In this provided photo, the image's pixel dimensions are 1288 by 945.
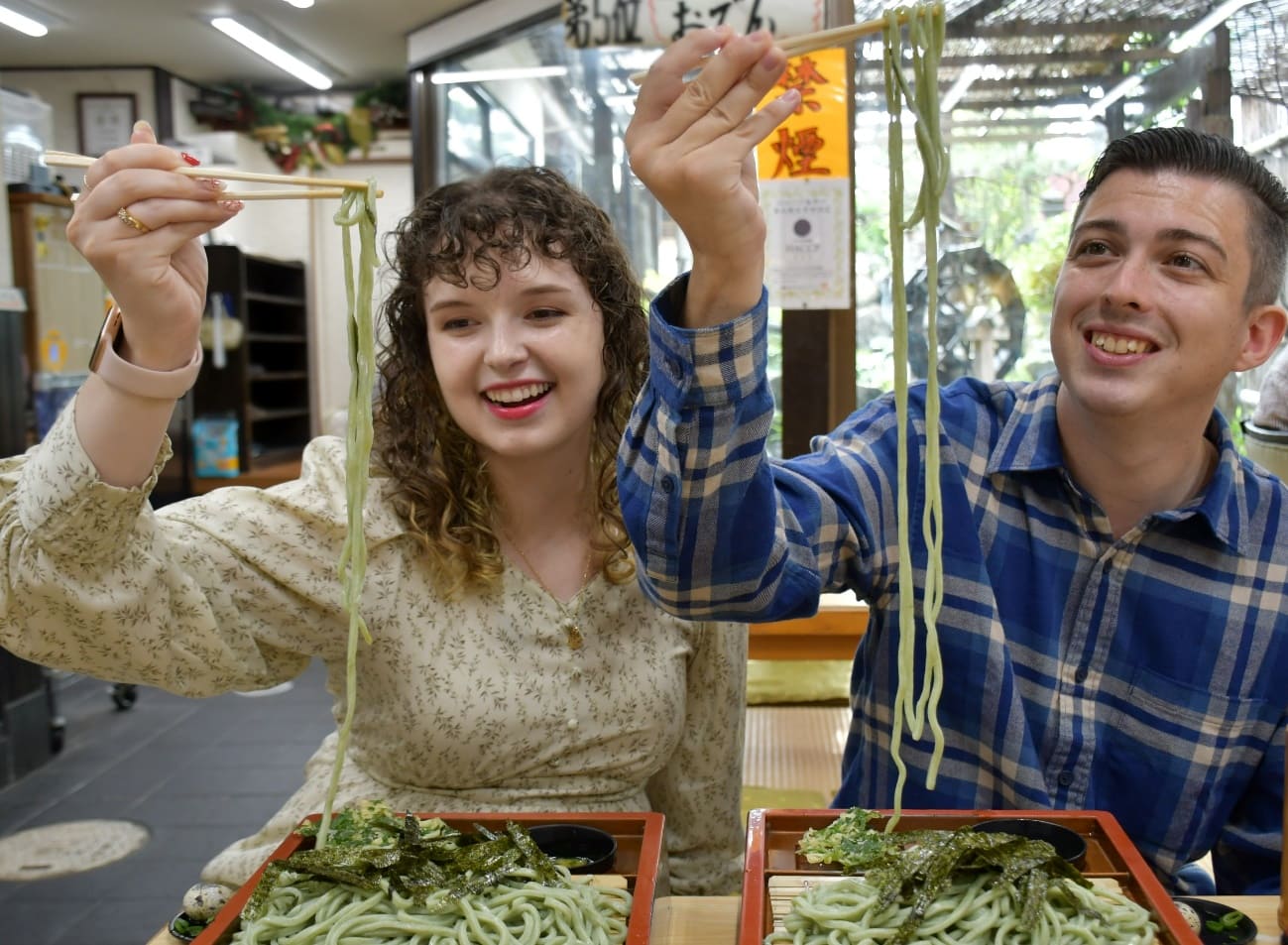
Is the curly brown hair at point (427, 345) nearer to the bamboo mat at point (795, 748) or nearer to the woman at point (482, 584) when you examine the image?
the woman at point (482, 584)

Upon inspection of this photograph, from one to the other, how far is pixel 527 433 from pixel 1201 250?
0.96 m

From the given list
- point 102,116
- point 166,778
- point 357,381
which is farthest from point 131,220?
point 102,116

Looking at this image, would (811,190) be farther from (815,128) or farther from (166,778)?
(166,778)

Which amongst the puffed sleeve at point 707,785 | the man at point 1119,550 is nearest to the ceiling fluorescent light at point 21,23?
the puffed sleeve at point 707,785

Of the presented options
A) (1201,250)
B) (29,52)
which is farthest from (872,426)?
(29,52)

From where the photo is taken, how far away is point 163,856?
148 inches

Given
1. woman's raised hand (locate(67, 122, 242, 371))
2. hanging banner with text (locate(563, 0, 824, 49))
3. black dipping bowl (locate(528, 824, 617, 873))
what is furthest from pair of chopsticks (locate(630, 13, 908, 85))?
hanging banner with text (locate(563, 0, 824, 49))

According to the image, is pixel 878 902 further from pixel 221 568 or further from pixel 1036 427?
pixel 221 568

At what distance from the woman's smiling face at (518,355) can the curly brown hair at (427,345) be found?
32 millimetres

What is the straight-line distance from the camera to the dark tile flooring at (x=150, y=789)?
3.38 m

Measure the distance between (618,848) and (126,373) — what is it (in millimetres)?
767

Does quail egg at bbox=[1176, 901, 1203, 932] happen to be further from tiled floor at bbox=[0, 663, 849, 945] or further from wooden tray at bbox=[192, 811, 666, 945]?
tiled floor at bbox=[0, 663, 849, 945]

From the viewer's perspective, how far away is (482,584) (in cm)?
167

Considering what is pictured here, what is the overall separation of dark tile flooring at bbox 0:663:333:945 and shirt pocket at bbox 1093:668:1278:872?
9.27 feet
